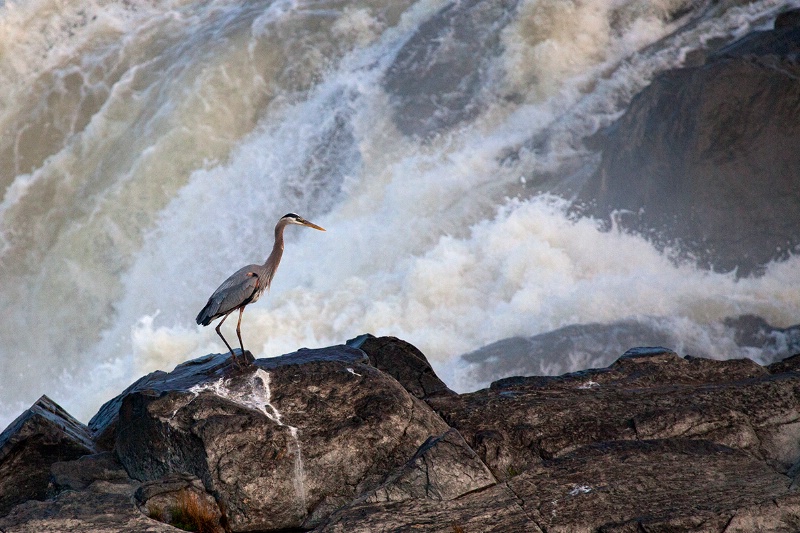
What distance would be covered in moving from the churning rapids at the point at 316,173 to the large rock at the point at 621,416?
7367 millimetres

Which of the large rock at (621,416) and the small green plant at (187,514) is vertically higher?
the small green plant at (187,514)

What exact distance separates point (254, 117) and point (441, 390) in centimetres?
1408

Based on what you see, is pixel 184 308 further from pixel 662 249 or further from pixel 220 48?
pixel 662 249

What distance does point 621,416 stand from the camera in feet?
26.8

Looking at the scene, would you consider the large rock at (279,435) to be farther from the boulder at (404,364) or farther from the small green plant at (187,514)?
the boulder at (404,364)

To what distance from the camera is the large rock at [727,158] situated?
16.3 m

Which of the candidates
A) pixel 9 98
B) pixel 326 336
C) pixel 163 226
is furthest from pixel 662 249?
pixel 9 98

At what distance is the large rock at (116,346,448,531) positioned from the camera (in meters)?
7.39

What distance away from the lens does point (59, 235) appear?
2120cm

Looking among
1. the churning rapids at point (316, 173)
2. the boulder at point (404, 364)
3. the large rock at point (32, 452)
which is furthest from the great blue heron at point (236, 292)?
the churning rapids at point (316, 173)

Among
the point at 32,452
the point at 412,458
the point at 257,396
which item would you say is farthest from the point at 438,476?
the point at 32,452

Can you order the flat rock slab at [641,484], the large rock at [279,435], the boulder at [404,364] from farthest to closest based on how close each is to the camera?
the boulder at [404,364], the large rock at [279,435], the flat rock slab at [641,484]

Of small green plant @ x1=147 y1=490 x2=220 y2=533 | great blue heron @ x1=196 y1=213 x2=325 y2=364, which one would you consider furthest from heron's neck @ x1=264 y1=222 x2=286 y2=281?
small green plant @ x1=147 y1=490 x2=220 y2=533

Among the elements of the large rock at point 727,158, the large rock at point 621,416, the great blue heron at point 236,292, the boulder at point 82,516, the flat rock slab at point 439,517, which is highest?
the great blue heron at point 236,292
